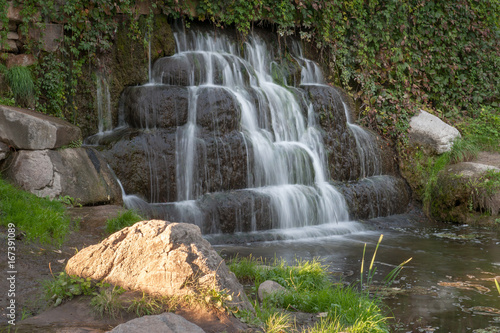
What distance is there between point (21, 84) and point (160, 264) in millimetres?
5505

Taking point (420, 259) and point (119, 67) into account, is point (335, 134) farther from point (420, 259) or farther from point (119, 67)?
point (119, 67)

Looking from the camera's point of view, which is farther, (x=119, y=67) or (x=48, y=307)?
(x=119, y=67)

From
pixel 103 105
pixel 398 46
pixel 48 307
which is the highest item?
pixel 398 46

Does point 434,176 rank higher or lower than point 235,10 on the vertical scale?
lower

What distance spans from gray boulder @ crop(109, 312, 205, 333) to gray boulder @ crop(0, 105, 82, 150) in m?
4.35

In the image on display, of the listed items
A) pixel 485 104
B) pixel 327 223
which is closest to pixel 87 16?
pixel 327 223

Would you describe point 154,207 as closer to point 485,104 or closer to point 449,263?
point 449,263

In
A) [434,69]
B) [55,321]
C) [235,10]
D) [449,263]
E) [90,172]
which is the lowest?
[449,263]

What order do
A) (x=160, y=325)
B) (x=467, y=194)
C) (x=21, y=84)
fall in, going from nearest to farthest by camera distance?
(x=160, y=325) → (x=21, y=84) → (x=467, y=194)

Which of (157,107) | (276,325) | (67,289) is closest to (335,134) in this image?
(157,107)

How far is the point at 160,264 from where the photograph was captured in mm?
3646

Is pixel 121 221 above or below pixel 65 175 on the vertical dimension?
below

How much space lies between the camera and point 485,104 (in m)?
14.2

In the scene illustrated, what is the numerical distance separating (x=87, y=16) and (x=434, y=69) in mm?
9129
